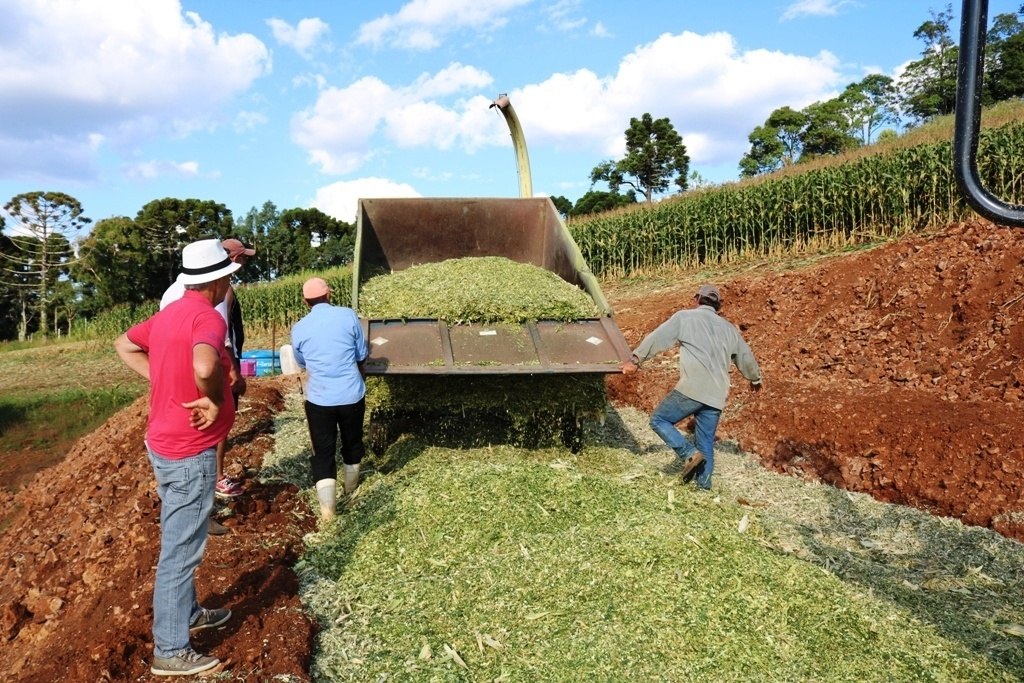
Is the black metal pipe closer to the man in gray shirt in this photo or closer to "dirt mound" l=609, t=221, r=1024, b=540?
the man in gray shirt

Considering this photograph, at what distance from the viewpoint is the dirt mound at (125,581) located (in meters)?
3.50

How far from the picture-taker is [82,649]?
11.8ft

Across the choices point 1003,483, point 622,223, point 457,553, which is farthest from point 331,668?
point 622,223

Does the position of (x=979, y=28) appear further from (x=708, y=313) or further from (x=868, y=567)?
(x=708, y=313)

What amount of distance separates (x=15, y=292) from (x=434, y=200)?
53.3m

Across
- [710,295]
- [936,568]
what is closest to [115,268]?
[710,295]

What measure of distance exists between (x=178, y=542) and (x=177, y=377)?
0.75 metres

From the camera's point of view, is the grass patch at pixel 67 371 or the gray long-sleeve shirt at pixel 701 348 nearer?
the gray long-sleeve shirt at pixel 701 348

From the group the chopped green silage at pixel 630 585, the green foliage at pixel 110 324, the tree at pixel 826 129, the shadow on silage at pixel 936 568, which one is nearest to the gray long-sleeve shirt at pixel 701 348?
the chopped green silage at pixel 630 585

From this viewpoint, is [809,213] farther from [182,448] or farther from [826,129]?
[826,129]

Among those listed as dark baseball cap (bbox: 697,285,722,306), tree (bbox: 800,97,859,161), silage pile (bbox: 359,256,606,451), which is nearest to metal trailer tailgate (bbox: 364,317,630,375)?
silage pile (bbox: 359,256,606,451)

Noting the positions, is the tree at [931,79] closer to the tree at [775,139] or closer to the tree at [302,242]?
the tree at [775,139]

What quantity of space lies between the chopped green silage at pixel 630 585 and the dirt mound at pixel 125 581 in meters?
0.23

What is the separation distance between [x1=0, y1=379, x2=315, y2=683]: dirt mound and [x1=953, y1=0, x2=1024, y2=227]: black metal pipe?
3.21 meters
